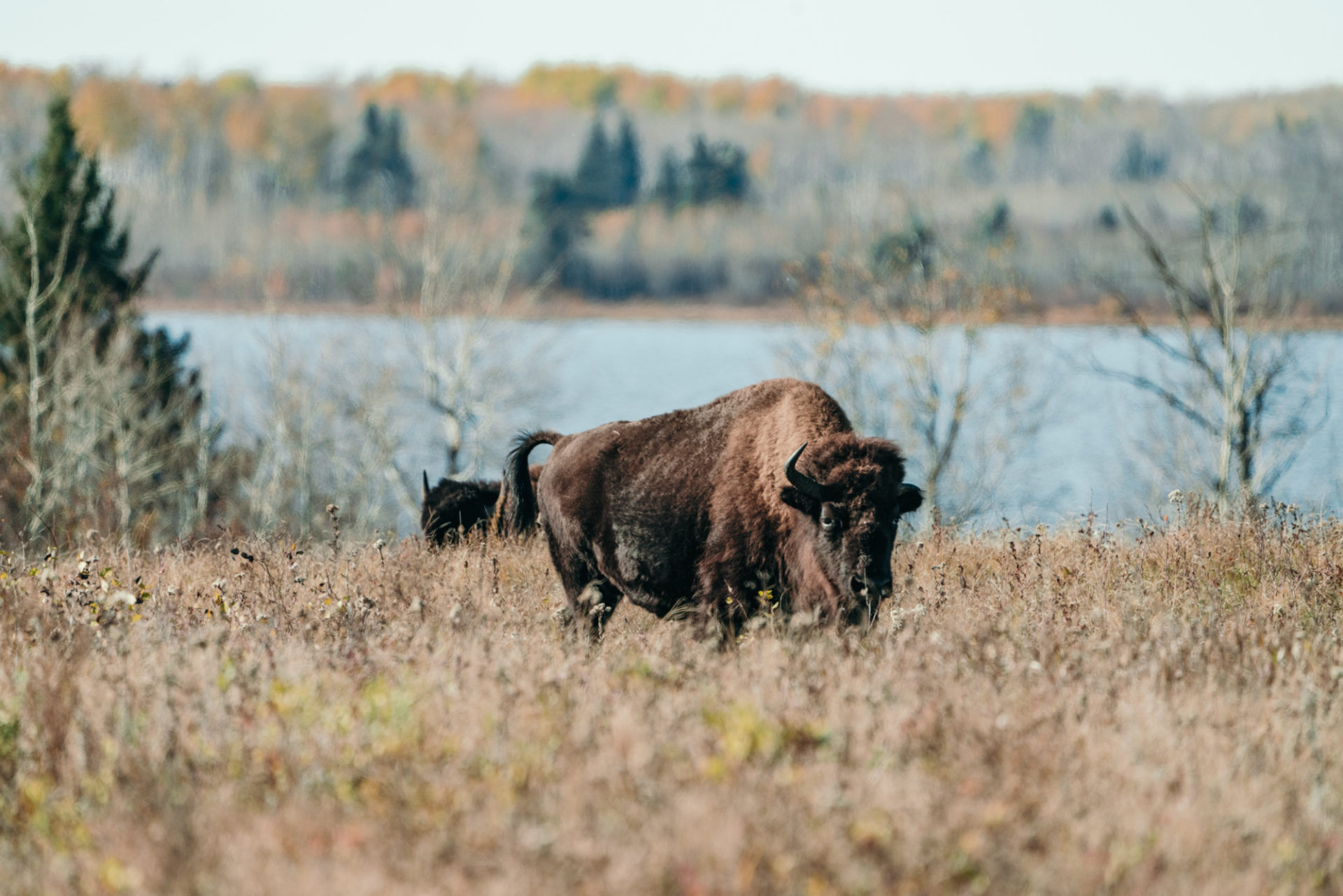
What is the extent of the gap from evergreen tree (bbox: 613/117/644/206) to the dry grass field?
85.6m

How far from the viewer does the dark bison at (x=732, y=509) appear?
6.68m

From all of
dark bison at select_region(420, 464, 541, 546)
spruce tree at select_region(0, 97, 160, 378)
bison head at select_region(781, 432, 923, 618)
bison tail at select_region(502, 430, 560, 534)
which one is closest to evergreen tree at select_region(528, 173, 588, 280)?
spruce tree at select_region(0, 97, 160, 378)

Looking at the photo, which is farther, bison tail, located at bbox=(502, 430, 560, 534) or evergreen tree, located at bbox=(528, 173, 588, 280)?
evergreen tree, located at bbox=(528, 173, 588, 280)

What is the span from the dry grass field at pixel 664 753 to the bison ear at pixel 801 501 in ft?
2.30

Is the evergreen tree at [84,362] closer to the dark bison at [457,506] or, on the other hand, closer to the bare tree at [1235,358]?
the dark bison at [457,506]

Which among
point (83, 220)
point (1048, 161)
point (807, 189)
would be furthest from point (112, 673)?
point (1048, 161)

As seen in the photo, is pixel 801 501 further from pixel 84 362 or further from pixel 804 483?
pixel 84 362

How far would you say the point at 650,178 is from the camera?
4156 inches

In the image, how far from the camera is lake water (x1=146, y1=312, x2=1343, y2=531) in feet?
117

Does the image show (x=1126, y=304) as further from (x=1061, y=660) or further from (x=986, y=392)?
(x=1061, y=660)

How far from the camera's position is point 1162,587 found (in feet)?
25.0

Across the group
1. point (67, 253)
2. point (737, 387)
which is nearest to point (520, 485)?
point (67, 253)

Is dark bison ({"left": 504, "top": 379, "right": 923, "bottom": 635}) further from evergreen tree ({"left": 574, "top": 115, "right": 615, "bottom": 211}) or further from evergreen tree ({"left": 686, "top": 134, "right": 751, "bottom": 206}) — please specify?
evergreen tree ({"left": 686, "top": 134, "right": 751, "bottom": 206})

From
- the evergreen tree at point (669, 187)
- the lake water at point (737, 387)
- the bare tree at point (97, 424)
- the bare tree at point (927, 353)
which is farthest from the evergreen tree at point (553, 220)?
the bare tree at point (97, 424)
